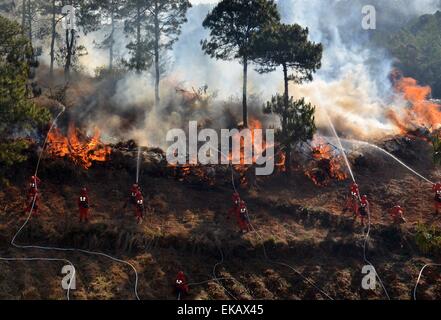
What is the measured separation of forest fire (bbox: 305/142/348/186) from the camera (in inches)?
1176

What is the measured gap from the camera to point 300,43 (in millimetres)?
29891

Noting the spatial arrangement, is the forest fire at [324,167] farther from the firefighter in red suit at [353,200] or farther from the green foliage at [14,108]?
the green foliage at [14,108]

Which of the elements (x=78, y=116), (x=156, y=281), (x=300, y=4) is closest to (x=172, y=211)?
(x=156, y=281)

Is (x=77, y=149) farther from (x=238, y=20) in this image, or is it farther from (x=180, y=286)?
(x=238, y=20)

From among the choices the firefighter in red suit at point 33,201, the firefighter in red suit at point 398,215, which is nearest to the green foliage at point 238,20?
the firefighter in red suit at point 398,215

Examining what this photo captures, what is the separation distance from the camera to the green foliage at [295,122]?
27828 millimetres

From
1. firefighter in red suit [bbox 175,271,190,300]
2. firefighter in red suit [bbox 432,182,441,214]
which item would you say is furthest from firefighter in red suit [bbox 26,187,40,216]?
firefighter in red suit [bbox 432,182,441,214]

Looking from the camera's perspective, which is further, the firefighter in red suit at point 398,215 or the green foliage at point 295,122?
the green foliage at point 295,122

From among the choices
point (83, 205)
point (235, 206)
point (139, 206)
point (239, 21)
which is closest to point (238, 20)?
point (239, 21)

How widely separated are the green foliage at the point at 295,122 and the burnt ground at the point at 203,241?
3063 mm

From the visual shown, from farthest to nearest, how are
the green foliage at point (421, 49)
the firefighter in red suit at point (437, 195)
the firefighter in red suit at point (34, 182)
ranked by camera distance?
1. the green foliage at point (421, 49)
2. the firefighter in red suit at point (437, 195)
3. the firefighter in red suit at point (34, 182)

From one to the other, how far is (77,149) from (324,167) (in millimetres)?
14948

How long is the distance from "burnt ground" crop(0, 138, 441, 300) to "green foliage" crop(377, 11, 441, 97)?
39.4 meters

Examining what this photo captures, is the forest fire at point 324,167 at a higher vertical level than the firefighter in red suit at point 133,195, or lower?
higher
